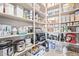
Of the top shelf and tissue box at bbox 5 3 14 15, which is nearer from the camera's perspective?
tissue box at bbox 5 3 14 15

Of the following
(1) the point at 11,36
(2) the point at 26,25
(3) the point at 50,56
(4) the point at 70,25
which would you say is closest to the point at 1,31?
(1) the point at 11,36

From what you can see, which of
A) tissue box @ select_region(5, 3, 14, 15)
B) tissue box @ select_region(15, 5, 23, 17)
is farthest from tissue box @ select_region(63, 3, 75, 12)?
tissue box @ select_region(5, 3, 14, 15)

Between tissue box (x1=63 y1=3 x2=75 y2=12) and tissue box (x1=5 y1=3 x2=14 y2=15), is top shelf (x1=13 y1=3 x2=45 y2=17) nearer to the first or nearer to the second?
tissue box (x1=5 y1=3 x2=14 y2=15)

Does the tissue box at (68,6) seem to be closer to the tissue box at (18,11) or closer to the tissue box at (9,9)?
the tissue box at (18,11)

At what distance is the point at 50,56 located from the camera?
1.47 metres

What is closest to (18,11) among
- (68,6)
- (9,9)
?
(9,9)

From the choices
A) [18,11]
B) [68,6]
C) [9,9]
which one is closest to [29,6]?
[18,11]

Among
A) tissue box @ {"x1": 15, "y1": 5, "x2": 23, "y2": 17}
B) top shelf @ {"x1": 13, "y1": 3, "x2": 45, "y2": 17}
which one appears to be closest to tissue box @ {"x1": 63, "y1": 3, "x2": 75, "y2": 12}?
top shelf @ {"x1": 13, "y1": 3, "x2": 45, "y2": 17}

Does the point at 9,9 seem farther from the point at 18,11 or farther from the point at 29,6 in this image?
the point at 29,6

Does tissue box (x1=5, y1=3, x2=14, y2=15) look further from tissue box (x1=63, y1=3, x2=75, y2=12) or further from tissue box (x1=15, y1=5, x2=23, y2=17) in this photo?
tissue box (x1=63, y1=3, x2=75, y2=12)

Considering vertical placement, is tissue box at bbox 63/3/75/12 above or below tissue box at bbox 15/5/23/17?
above

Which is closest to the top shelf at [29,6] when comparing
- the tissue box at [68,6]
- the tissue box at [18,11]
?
the tissue box at [18,11]

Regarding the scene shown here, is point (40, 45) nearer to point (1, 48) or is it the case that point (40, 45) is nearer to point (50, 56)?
point (50, 56)

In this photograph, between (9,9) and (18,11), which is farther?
(18,11)
